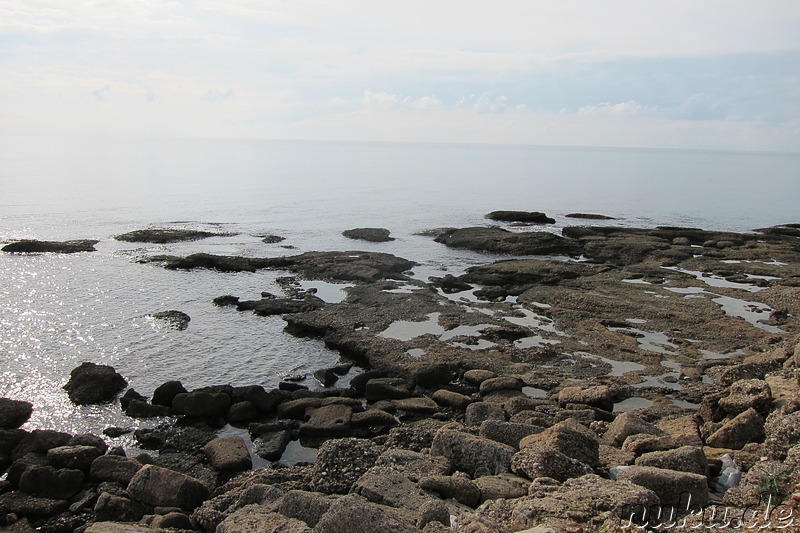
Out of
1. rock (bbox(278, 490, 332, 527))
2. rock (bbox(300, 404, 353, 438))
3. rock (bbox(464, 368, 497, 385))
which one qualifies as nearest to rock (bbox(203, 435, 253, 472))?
rock (bbox(300, 404, 353, 438))

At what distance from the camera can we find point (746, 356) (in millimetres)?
22625

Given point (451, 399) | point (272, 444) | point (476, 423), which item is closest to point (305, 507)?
point (272, 444)

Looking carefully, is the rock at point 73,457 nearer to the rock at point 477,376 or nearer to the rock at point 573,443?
the rock at point 573,443

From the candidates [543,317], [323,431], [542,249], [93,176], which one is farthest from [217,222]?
[93,176]

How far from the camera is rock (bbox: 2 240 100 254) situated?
43625mm

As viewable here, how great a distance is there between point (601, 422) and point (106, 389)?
1648cm

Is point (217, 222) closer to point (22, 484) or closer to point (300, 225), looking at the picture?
point (300, 225)

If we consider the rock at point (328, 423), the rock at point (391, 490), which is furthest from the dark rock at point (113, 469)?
the rock at point (391, 490)

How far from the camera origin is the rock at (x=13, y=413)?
17.0 meters

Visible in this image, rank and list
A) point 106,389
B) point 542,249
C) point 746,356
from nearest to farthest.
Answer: point 106,389, point 746,356, point 542,249

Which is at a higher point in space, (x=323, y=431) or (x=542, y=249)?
(x=542, y=249)

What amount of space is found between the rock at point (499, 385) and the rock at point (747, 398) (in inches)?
258

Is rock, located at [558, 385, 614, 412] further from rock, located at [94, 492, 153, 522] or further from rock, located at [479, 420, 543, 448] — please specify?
rock, located at [94, 492, 153, 522]

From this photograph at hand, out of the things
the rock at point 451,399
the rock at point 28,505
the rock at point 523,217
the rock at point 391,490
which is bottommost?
the rock at point 28,505
